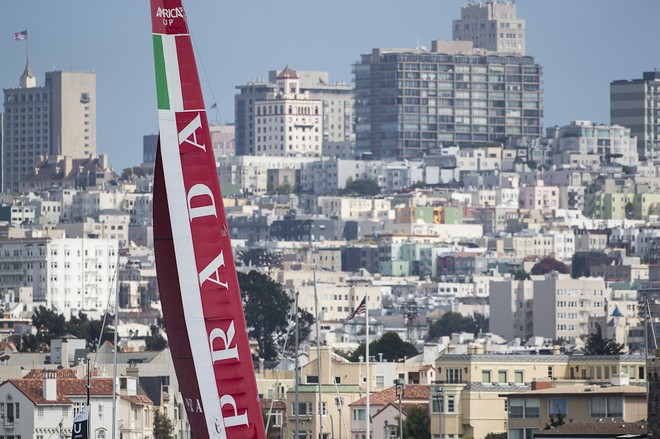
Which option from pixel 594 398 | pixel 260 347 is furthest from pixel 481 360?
pixel 260 347

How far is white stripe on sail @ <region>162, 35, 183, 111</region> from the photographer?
2366 cm

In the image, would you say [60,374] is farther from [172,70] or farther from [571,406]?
[172,70]

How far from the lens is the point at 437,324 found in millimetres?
167250

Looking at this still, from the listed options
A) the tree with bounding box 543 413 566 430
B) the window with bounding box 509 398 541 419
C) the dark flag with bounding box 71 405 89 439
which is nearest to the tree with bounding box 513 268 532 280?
the window with bounding box 509 398 541 419

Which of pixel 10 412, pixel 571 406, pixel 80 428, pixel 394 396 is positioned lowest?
pixel 394 396

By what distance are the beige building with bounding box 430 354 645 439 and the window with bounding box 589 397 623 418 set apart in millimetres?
7992

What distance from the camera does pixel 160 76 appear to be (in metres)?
23.6

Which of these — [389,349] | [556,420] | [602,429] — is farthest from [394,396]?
[389,349]

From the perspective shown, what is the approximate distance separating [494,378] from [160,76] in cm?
4528

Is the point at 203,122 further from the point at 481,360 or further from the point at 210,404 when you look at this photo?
the point at 481,360

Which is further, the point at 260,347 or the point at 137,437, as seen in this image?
the point at 260,347

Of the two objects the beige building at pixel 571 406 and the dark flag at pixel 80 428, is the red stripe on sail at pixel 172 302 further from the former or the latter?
the beige building at pixel 571 406

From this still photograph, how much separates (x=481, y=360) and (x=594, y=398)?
56.7 feet

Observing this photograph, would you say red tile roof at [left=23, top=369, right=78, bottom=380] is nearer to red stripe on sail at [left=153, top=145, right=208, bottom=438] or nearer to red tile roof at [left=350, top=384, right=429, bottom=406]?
red tile roof at [left=350, top=384, right=429, bottom=406]
